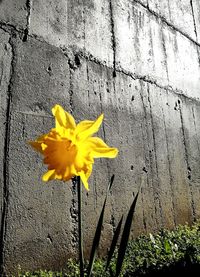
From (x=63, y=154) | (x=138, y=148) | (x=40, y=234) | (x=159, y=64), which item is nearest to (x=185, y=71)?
(x=159, y=64)

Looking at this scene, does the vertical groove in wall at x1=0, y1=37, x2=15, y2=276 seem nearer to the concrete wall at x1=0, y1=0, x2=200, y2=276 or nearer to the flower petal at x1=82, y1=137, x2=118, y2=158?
the concrete wall at x1=0, y1=0, x2=200, y2=276

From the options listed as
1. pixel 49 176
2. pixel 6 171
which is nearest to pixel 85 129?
pixel 49 176

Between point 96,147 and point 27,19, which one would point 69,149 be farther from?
point 27,19

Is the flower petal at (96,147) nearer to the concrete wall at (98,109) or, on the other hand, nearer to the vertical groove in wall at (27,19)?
the concrete wall at (98,109)

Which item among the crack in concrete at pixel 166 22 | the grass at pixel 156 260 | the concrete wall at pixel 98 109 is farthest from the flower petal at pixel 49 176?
the crack in concrete at pixel 166 22

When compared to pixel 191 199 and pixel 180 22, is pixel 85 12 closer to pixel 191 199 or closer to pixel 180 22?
pixel 180 22
